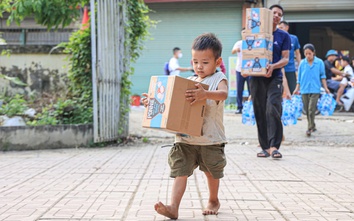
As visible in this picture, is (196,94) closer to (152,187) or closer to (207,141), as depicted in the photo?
(207,141)

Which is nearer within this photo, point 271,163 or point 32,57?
point 271,163

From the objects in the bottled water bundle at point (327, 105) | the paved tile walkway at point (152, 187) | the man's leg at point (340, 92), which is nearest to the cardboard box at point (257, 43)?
the paved tile walkway at point (152, 187)

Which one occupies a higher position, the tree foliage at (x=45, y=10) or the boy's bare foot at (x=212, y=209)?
the tree foliage at (x=45, y=10)

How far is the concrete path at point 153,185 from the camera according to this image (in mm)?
3637

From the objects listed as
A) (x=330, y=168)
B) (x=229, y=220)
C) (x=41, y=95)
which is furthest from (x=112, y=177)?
(x=41, y=95)

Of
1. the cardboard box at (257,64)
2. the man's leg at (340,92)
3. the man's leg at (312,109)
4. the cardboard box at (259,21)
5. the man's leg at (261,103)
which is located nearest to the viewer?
the cardboard box at (257,64)

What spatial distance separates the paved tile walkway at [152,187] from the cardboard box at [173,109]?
0.69 metres

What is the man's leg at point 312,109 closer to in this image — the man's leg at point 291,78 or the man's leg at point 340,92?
the man's leg at point 291,78

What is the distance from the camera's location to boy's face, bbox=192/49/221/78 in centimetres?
344

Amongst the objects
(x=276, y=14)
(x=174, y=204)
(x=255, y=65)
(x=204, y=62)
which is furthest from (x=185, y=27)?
(x=174, y=204)

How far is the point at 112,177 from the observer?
516cm

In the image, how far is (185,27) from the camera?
54.1ft

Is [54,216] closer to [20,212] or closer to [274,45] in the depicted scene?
[20,212]

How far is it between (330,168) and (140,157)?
2574 mm
